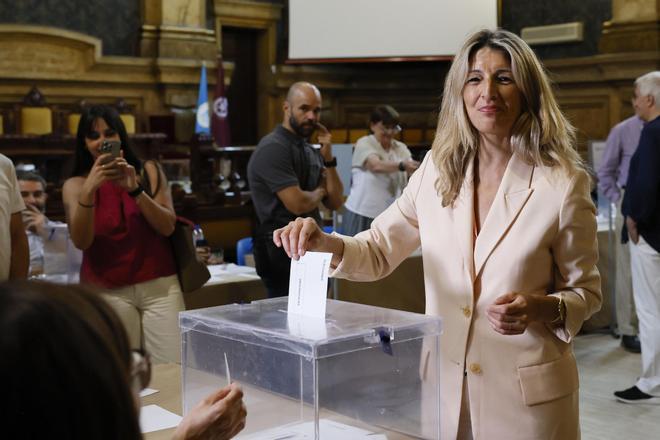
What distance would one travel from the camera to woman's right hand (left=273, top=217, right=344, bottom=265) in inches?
76.9

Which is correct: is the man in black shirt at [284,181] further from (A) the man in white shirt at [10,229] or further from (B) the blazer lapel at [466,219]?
(B) the blazer lapel at [466,219]

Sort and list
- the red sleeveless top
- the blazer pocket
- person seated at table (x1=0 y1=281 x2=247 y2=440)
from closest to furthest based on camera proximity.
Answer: person seated at table (x1=0 y1=281 x2=247 y2=440) < the blazer pocket < the red sleeveless top

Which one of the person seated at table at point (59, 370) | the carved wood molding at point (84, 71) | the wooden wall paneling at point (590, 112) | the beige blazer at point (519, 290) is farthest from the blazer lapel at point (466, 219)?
the wooden wall paneling at point (590, 112)

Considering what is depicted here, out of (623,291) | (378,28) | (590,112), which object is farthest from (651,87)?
(590,112)

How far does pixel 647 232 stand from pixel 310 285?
3373 mm

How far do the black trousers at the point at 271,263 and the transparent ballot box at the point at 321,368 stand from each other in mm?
2256

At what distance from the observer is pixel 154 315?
355 cm

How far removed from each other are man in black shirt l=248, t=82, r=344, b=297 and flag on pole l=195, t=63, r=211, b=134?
5537 millimetres

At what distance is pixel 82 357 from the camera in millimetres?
767

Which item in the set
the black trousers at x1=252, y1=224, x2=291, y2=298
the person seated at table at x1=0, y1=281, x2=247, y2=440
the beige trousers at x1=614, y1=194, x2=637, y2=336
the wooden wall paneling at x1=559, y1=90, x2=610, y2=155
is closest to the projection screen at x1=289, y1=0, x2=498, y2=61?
the wooden wall paneling at x1=559, y1=90, x2=610, y2=155

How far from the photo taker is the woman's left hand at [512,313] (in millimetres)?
1800

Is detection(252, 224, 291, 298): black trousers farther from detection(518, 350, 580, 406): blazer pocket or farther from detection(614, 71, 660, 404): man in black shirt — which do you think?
detection(518, 350, 580, 406): blazer pocket

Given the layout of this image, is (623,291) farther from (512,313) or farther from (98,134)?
(512,313)

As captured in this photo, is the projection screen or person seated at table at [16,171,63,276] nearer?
person seated at table at [16,171,63,276]
